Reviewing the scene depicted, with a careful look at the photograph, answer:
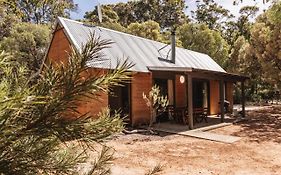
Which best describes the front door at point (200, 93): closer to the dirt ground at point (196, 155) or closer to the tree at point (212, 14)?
the dirt ground at point (196, 155)

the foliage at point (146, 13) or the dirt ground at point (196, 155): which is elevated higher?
the foliage at point (146, 13)

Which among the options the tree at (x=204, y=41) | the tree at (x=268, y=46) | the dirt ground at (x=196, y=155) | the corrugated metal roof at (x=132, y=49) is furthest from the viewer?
the tree at (x=204, y=41)

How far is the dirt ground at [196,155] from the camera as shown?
23.3 ft

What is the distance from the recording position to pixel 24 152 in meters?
1.14

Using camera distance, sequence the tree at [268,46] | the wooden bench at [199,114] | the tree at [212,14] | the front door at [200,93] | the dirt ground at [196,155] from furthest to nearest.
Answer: the tree at [212,14] < the tree at [268,46] < the front door at [200,93] < the wooden bench at [199,114] < the dirt ground at [196,155]

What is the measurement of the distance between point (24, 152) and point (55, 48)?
1320cm

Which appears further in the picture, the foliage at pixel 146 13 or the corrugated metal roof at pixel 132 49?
the foliage at pixel 146 13

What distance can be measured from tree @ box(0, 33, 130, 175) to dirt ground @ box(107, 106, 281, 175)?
13.9 ft

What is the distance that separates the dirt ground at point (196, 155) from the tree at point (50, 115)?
4.25 metres

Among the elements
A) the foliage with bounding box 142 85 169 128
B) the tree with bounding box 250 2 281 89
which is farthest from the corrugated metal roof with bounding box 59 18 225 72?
the tree with bounding box 250 2 281 89

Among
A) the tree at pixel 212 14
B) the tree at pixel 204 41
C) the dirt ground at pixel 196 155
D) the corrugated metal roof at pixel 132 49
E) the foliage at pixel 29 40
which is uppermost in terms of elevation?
the tree at pixel 212 14

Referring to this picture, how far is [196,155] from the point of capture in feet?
28.1

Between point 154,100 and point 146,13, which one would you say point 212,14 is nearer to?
point 146,13

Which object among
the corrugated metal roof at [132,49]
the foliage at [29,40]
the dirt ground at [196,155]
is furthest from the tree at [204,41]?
the dirt ground at [196,155]
